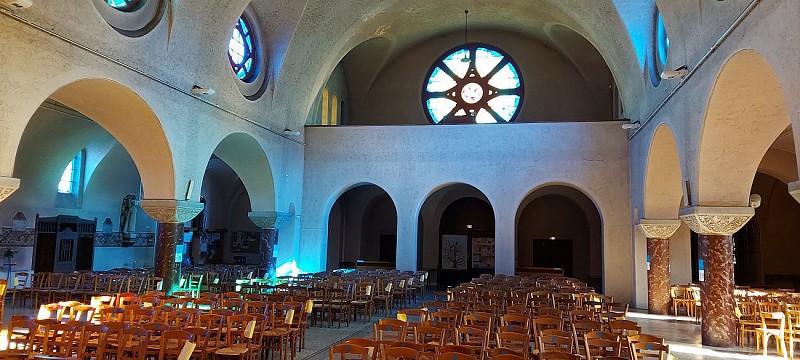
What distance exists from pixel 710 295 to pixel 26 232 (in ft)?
59.3

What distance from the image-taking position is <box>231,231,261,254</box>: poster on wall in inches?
1059

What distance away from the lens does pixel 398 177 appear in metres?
19.8

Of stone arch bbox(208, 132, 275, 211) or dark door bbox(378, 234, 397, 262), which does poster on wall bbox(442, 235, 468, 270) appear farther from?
stone arch bbox(208, 132, 275, 211)

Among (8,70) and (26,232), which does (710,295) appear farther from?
(26,232)

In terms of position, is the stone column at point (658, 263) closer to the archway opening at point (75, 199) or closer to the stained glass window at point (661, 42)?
the stained glass window at point (661, 42)

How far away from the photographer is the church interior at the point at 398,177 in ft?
26.8

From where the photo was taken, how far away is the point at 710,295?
1055cm

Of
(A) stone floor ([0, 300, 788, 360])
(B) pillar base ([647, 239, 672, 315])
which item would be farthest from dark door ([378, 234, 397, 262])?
(B) pillar base ([647, 239, 672, 315])

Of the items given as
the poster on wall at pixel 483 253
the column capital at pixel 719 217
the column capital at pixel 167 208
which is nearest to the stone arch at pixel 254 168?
the column capital at pixel 167 208

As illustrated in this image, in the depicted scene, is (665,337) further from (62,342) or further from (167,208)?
(167,208)

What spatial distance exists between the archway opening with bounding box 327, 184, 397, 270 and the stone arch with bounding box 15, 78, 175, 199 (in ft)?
41.6

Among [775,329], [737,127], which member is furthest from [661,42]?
[775,329]

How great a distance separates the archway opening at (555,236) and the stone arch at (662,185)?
29.1 ft

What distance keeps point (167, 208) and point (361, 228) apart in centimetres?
1332
